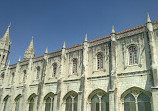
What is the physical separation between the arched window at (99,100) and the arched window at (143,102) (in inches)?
133

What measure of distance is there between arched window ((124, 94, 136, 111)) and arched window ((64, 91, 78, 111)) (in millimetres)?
6446

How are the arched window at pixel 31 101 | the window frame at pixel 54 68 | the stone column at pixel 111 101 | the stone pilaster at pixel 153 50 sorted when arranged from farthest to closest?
the arched window at pixel 31 101
the window frame at pixel 54 68
the stone column at pixel 111 101
the stone pilaster at pixel 153 50

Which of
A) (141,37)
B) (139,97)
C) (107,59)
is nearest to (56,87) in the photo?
(107,59)

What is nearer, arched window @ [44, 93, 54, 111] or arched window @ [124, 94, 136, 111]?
arched window @ [124, 94, 136, 111]

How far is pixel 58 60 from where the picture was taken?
2356 centimetres

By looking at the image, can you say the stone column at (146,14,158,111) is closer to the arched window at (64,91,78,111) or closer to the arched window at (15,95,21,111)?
the arched window at (64,91,78,111)

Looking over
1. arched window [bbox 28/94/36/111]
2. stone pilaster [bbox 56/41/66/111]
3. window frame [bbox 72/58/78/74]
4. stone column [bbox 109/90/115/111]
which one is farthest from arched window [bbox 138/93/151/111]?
arched window [bbox 28/94/36/111]

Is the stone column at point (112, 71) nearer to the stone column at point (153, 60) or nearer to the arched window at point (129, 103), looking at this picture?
the arched window at point (129, 103)

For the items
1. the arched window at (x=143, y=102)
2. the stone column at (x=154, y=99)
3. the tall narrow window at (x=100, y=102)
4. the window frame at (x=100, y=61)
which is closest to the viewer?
the stone column at (x=154, y=99)

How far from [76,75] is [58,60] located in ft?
14.6

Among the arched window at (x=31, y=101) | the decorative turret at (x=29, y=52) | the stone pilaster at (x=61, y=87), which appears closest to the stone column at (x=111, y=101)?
the stone pilaster at (x=61, y=87)

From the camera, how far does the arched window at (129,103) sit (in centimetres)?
1523

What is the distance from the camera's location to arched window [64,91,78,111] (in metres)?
19.8

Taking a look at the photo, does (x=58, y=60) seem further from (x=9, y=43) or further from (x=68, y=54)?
(x=9, y=43)
